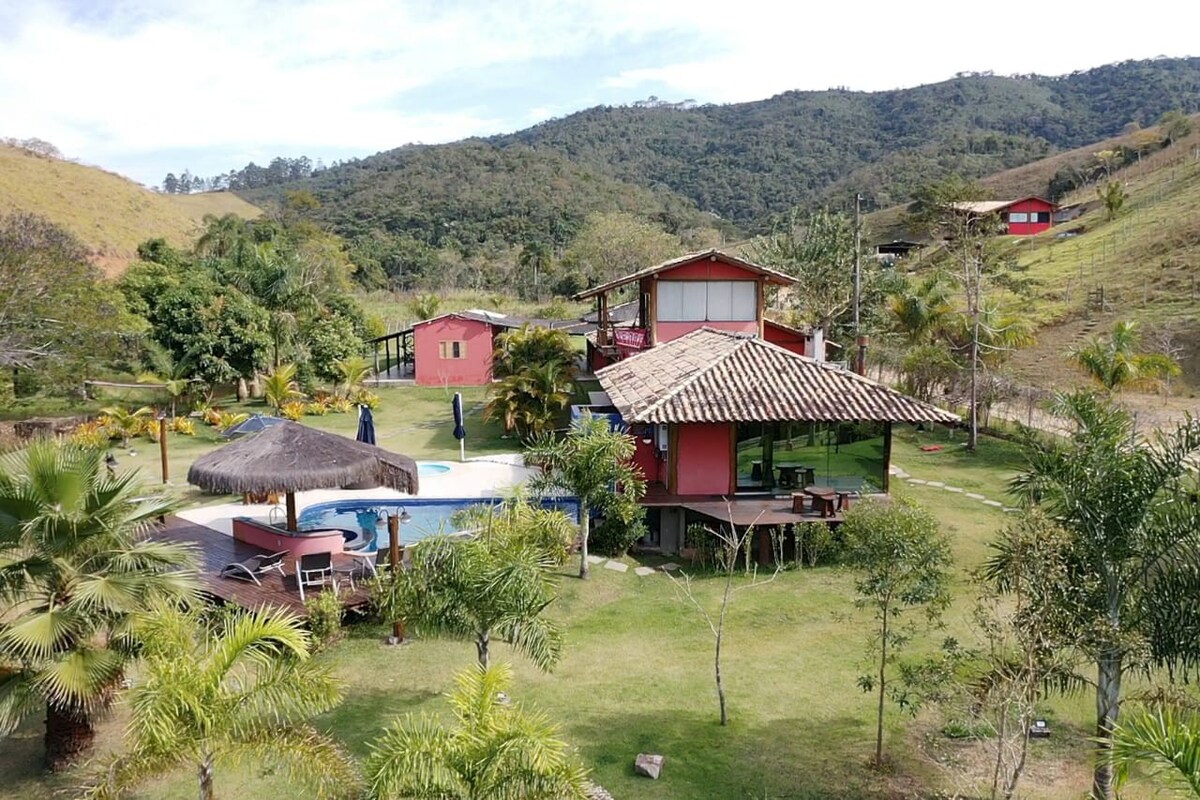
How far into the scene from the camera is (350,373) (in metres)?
32.6

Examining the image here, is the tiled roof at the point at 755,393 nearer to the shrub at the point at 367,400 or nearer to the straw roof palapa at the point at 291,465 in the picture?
the straw roof palapa at the point at 291,465

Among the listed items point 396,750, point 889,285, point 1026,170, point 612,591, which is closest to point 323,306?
point 889,285

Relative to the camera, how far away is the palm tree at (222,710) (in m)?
6.23

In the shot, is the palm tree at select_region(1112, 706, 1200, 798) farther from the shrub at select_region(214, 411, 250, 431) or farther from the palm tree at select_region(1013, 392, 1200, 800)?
the shrub at select_region(214, 411, 250, 431)

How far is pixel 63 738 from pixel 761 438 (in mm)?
12382

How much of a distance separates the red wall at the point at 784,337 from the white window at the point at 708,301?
2090mm

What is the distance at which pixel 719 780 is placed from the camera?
8.58m

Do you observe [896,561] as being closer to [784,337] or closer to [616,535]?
[616,535]

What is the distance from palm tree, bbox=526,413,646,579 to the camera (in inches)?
553

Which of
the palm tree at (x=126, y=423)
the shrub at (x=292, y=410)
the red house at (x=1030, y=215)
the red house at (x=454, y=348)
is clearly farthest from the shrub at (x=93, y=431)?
the red house at (x=1030, y=215)

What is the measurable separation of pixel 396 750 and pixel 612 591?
28.8ft

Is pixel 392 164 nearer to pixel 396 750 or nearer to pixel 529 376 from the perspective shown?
pixel 529 376

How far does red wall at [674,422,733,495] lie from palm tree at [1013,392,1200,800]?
954 centimetres

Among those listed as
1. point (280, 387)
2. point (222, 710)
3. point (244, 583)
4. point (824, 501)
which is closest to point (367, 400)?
point (280, 387)
